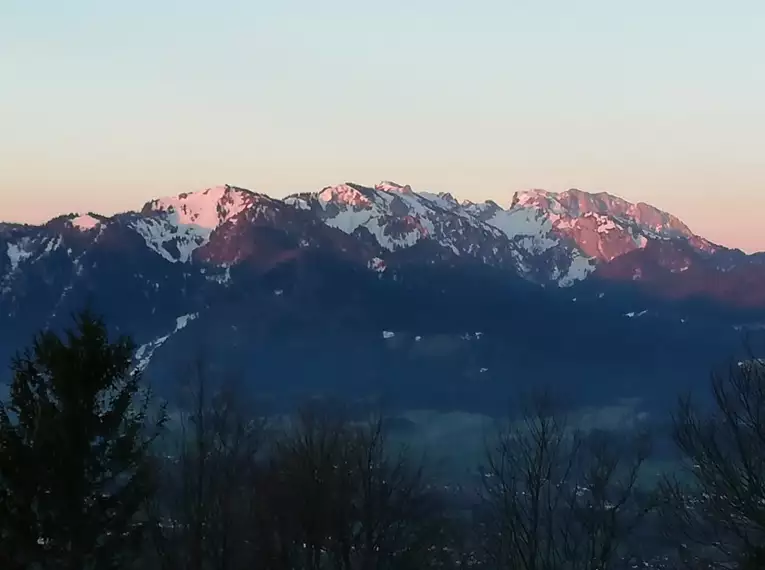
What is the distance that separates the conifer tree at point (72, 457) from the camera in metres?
19.3

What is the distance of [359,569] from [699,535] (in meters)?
14.3

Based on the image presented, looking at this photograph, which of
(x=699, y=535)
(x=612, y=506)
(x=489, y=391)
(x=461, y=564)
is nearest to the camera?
(x=699, y=535)

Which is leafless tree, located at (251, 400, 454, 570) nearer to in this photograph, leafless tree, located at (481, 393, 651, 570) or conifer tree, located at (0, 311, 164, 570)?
leafless tree, located at (481, 393, 651, 570)

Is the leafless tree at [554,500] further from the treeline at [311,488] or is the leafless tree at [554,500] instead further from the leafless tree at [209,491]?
the leafless tree at [209,491]

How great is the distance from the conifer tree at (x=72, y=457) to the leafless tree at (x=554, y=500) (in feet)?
33.3

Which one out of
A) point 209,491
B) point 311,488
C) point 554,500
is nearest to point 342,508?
point 311,488

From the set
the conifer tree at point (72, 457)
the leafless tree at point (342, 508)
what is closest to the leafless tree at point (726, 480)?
the conifer tree at point (72, 457)

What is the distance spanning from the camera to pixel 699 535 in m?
17.1

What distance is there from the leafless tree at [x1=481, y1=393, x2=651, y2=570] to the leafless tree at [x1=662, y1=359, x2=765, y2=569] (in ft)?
26.6

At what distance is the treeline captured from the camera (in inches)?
697

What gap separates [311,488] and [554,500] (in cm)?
684

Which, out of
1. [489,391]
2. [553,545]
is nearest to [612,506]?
[553,545]

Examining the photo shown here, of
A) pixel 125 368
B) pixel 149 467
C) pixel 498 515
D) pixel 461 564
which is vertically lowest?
pixel 461 564

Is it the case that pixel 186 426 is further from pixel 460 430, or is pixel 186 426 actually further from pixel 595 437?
pixel 460 430
